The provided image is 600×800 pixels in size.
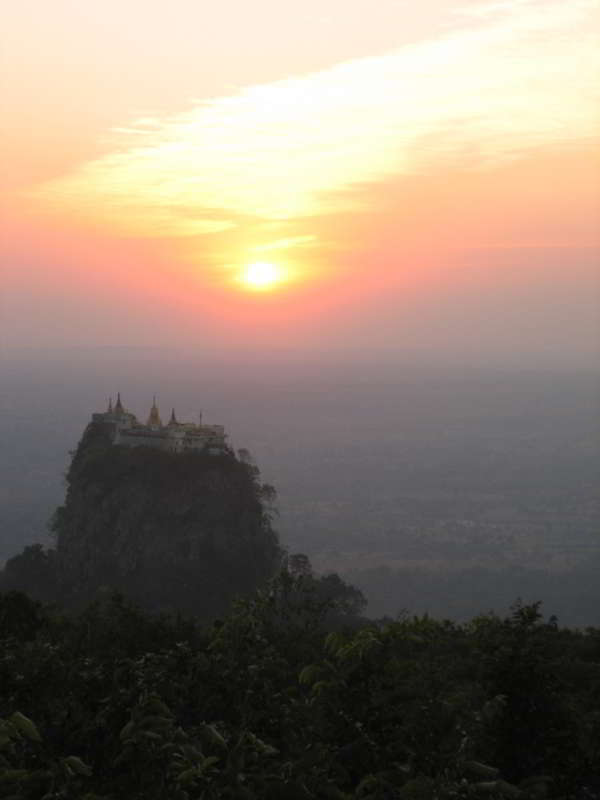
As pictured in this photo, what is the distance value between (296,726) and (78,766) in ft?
11.3

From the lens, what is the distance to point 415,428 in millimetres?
191125

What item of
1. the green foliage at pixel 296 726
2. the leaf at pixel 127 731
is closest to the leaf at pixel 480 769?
the green foliage at pixel 296 726

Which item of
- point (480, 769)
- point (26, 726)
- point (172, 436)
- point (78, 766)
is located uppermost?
point (172, 436)

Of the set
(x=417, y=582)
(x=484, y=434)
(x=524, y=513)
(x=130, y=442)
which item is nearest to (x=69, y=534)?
(x=130, y=442)

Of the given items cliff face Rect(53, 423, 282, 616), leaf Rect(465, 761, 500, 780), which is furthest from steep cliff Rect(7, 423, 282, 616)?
leaf Rect(465, 761, 500, 780)

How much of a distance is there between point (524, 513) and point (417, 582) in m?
40.5

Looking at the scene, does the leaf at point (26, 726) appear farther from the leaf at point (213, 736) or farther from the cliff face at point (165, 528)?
the cliff face at point (165, 528)

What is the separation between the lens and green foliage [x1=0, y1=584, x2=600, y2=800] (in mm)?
12883

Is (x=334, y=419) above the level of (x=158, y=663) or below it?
above

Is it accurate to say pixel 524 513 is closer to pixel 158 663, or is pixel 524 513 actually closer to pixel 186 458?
pixel 186 458

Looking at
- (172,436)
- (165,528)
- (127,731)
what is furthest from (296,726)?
(172,436)

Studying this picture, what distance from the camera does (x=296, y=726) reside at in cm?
1538

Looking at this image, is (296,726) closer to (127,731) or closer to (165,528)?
(127,731)

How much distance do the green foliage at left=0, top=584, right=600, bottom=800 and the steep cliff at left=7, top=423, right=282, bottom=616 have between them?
123ft
